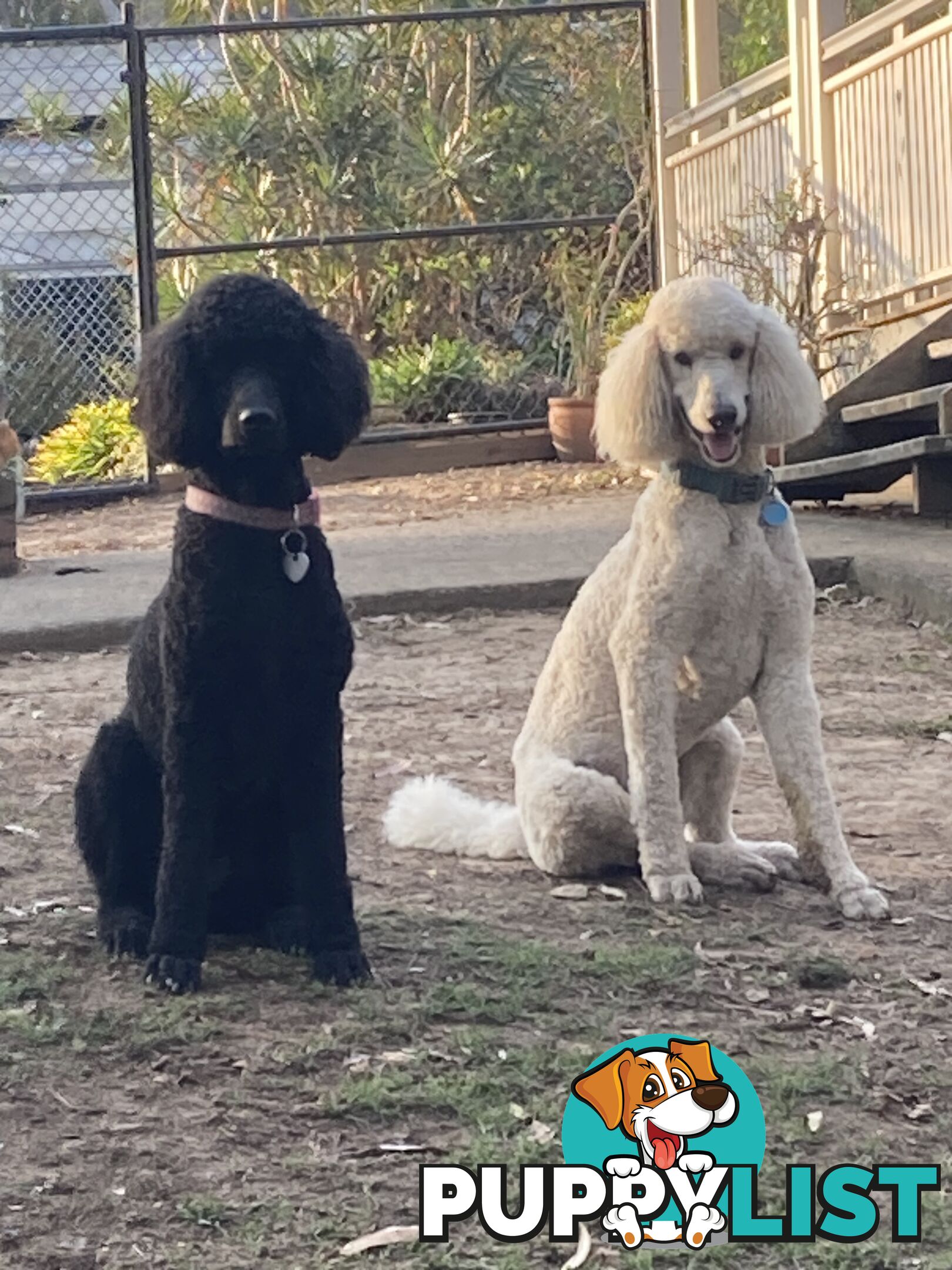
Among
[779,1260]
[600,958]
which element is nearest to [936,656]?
[600,958]

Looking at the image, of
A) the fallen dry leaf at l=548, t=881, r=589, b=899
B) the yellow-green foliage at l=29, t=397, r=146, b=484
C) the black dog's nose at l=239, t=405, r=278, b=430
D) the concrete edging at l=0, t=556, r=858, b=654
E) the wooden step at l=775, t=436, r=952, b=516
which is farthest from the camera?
the yellow-green foliage at l=29, t=397, r=146, b=484

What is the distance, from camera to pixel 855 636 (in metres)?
6.41

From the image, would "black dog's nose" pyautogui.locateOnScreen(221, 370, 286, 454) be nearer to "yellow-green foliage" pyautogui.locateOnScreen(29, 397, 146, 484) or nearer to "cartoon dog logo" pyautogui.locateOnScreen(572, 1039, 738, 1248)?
"cartoon dog logo" pyautogui.locateOnScreen(572, 1039, 738, 1248)

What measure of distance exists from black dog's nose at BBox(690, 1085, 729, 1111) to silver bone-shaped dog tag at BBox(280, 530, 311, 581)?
113 cm

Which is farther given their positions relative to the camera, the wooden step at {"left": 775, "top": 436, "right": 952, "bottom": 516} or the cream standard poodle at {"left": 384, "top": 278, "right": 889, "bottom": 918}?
the wooden step at {"left": 775, "top": 436, "right": 952, "bottom": 516}

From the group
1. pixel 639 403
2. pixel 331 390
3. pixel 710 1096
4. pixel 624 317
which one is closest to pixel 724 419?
pixel 639 403

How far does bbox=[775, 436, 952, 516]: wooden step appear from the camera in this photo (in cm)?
769

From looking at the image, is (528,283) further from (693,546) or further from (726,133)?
(693,546)

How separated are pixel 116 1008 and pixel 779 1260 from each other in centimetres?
127

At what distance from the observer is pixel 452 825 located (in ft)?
13.3

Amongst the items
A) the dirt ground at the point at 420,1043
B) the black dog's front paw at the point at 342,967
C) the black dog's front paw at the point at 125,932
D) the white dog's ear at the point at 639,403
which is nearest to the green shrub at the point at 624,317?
the dirt ground at the point at 420,1043

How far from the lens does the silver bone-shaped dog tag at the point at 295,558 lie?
3.04 metres

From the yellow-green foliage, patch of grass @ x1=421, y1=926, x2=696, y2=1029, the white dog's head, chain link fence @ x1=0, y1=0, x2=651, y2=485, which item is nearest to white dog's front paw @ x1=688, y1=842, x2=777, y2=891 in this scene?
patch of grass @ x1=421, y1=926, x2=696, y2=1029

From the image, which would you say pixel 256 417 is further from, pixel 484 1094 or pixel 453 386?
pixel 453 386
